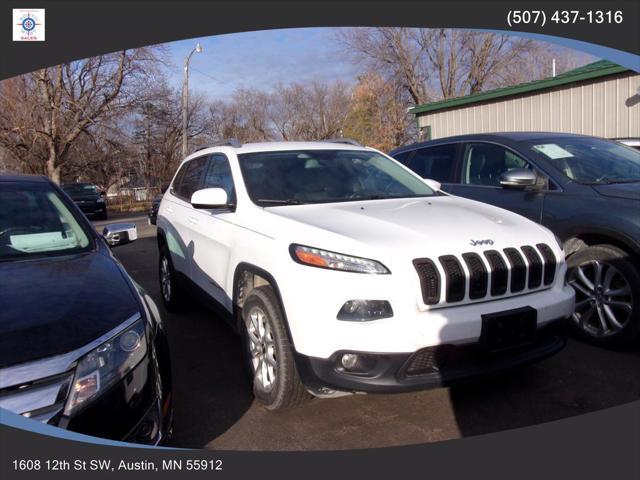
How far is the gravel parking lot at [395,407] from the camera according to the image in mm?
3094

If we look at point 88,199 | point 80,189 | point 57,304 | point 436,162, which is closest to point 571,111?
point 436,162

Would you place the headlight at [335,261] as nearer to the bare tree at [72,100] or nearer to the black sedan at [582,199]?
the black sedan at [582,199]

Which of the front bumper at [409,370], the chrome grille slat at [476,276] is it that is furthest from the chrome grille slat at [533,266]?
the front bumper at [409,370]

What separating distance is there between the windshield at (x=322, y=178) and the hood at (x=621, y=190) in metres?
1.35

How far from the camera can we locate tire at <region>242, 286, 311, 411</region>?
3.08 m

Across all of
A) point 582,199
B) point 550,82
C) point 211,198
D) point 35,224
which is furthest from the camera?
point 550,82

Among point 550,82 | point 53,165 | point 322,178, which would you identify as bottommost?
point 322,178

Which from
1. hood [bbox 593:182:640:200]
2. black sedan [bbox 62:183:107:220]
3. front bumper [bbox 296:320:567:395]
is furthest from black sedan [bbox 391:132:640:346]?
black sedan [bbox 62:183:107:220]

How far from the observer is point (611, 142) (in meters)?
5.41

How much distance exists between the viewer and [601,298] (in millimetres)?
4227

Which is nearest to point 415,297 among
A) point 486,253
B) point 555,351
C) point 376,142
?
point 486,253

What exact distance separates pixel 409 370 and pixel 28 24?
5.38 metres

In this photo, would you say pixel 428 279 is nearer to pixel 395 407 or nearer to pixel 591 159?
pixel 395 407

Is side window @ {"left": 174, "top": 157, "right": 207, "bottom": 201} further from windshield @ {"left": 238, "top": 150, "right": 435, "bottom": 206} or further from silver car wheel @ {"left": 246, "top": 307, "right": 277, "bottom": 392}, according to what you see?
silver car wheel @ {"left": 246, "top": 307, "right": 277, "bottom": 392}
